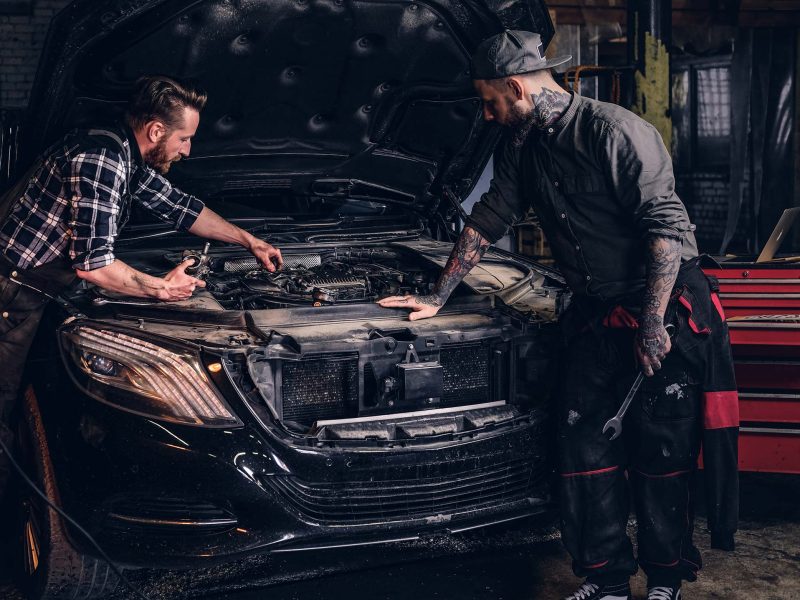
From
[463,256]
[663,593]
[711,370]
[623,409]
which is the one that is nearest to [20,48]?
[463,256]

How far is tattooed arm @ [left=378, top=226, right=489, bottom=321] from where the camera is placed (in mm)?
3076

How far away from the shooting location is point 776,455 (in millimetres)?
3652

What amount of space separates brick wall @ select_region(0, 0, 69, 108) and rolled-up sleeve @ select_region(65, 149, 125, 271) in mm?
5323

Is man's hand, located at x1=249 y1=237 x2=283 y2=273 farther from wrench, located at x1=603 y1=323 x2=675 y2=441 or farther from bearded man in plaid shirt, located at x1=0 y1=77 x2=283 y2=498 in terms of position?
wrench, located at x1=603 y1=323 x2=675 y2=441

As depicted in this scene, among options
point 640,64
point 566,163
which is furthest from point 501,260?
point 640,64

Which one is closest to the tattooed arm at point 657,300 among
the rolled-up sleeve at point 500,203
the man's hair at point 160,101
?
the rolled-up sleeve at point 500,203

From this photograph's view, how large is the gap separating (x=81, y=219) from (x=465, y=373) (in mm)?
1325

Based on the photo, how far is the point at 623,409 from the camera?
292 centimetres

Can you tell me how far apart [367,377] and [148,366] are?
66 cm

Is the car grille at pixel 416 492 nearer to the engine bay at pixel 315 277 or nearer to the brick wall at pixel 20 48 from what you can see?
the engine bay at pixel 315 277

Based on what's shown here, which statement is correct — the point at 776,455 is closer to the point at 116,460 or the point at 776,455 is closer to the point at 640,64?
the point at 116,460

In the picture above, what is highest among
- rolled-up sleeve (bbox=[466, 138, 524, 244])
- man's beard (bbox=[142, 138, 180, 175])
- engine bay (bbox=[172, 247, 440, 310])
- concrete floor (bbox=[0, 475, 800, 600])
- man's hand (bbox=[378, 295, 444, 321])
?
man's beard (bbox=[142, 138, 180, 175])

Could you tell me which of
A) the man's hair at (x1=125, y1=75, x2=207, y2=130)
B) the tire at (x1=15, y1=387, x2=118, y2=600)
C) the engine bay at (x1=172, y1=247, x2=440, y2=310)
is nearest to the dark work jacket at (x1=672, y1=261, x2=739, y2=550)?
the engine bay at (x1=172, y1=247, x2=440, y2=310)

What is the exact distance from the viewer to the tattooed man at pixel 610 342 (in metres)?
2.85
